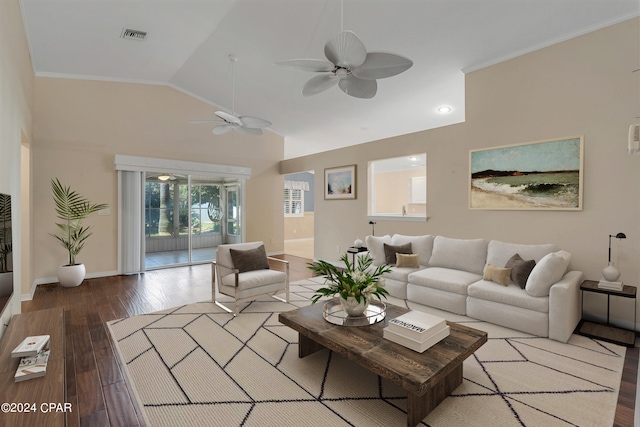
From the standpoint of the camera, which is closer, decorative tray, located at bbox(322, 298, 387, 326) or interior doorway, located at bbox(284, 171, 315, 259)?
decorative tray, located at bbox(322, 298, 387, 326)

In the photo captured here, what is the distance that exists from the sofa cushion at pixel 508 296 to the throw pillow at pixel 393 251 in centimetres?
122

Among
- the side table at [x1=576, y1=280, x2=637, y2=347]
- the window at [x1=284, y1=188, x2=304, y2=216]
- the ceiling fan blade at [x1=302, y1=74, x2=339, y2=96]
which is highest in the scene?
the ceiling fan blade at [x1=302, y1=74, x2=339, y2=96]

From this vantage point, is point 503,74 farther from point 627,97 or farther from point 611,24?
point 627,97

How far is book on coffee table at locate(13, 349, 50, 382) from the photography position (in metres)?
1.65

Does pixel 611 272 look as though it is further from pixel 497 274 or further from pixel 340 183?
pixel 340 183

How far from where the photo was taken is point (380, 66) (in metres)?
2.54

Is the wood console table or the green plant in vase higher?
the green plant in vase

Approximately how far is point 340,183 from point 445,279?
11.0ft

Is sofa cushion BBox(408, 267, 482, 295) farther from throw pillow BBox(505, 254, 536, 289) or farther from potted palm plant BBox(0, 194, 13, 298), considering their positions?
potted palm plant BBox(0, 194, 13, 298)

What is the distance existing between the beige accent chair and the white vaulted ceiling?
9.90 ft

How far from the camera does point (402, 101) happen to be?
559 cm

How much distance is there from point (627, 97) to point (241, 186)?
6919 mm

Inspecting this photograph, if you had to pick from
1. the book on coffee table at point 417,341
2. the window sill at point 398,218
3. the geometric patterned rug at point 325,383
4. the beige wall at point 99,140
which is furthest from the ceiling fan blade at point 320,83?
the beige wall at point 99,140

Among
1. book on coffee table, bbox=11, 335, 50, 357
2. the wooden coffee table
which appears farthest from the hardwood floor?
the wooden coffee table
